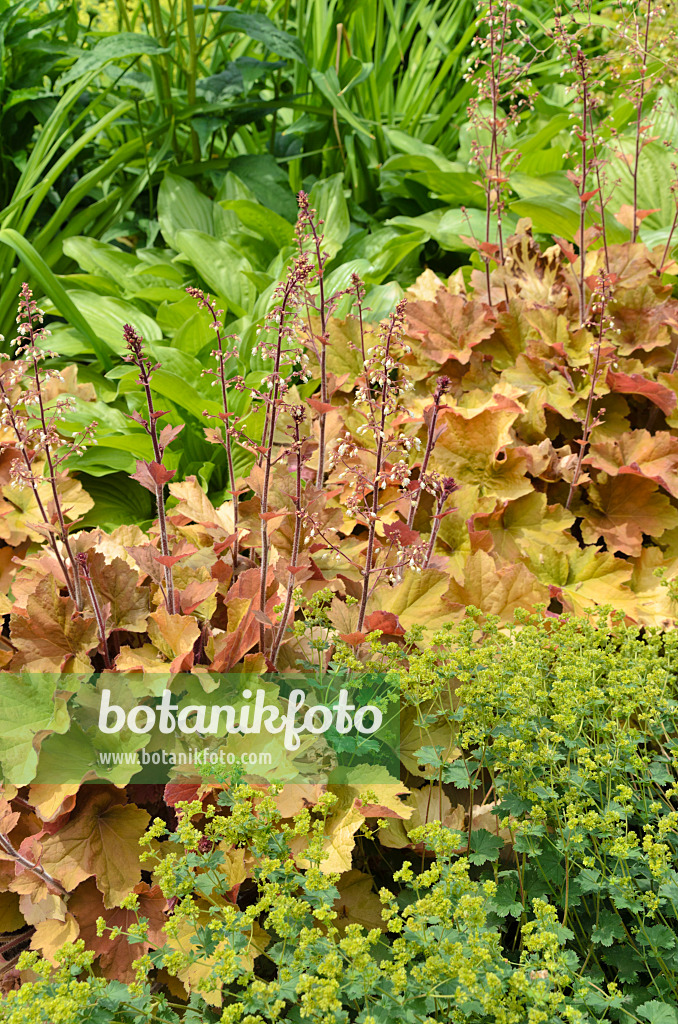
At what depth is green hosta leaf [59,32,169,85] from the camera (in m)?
2.78

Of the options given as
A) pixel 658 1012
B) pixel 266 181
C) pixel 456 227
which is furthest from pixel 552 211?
pixel 658 1012

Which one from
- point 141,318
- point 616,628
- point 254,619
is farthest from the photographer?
point 141,318

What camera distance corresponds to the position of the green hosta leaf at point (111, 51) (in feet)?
9.13

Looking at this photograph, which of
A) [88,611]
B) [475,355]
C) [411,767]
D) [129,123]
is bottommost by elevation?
[411,767]

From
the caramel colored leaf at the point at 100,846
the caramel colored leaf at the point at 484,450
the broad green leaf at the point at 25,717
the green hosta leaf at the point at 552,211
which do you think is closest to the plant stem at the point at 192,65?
the green hosta leaf at the point at 552,211

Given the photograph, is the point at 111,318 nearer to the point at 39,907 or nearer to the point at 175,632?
the point at 175,632

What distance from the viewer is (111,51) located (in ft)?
9.21

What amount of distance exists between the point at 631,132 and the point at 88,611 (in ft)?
9.53

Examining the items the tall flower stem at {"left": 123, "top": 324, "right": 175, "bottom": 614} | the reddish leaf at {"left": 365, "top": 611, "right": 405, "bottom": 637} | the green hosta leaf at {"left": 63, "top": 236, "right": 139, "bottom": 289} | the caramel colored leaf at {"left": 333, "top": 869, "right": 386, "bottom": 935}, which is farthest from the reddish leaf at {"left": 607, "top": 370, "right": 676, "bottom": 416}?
the green hosta leaf at {"left": 63, "top": 236, "right": 139, "bottom": 289}

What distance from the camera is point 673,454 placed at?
83.7 inches

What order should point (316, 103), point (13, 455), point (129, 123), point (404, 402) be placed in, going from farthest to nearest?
point (316, 103), point (129, 123), point (404, 402), point (13, 455)

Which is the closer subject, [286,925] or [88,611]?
[286,925]

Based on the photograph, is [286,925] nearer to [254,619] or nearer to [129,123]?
[254,619]

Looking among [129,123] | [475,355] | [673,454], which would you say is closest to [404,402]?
[475,355]
